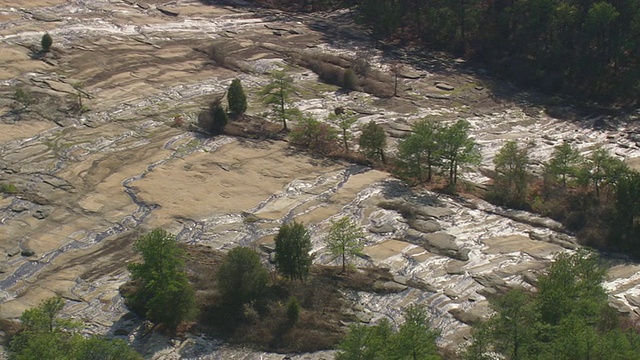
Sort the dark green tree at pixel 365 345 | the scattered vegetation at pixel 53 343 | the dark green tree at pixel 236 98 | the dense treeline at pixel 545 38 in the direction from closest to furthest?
the scattered vegetation at pixel 53 343
the dark green tree at pixel 365 345
the dark green tree at pixel 236 98
the dense treeline at pixel 545 38

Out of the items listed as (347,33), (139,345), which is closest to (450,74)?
(347,33)

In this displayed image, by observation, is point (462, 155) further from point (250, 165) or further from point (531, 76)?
point (531, 76)

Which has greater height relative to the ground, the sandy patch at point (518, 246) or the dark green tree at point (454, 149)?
the dark green tree at point (454, 149)

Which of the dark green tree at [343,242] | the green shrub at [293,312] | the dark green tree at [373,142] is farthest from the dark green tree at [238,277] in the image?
the dark green tree at [373,142]

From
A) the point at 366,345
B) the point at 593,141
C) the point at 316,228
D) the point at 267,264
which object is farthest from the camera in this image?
the point at 593,141

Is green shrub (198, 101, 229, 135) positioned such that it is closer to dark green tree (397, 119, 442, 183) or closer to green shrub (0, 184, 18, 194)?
dark green tree (397, 119, 442, 183)

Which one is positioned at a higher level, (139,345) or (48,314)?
(48,314)

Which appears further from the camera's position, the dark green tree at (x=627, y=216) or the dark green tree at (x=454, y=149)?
the dark green tree at (x=454, y=149)

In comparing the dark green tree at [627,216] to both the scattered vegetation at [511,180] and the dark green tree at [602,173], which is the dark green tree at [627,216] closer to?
the dark green tree at [602,173]
